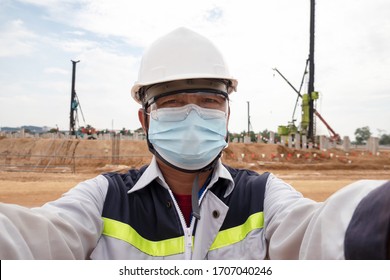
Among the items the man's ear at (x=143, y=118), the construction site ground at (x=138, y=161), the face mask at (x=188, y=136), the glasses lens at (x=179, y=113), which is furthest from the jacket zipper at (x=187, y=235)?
the construction site ground at (x=138, y=161)

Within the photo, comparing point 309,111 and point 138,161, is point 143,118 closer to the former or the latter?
point 138,161

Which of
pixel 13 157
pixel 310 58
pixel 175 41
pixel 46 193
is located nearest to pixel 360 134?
pixel 310 58

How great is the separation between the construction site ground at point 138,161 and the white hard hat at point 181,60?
41.3ft

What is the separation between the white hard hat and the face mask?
0.90 ft

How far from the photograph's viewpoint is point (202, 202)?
247 cm

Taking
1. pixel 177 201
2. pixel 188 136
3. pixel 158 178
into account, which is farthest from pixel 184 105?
pixel 177 201

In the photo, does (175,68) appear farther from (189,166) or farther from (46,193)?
(46,193)

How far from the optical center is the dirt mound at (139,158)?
2228 cm

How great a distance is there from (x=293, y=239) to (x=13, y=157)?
30.5 m

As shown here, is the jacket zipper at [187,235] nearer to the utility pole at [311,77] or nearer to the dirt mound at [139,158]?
the dirt mound at [139,158]

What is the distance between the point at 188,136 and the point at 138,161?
2095 centimetres

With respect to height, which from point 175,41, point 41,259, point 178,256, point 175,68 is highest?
point 175,41

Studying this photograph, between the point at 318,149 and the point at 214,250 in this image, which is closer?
the point at 214,250

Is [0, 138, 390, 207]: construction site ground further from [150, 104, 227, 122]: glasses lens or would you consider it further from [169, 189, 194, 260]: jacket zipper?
[169, 189, 194, 260]: jacket zipper
